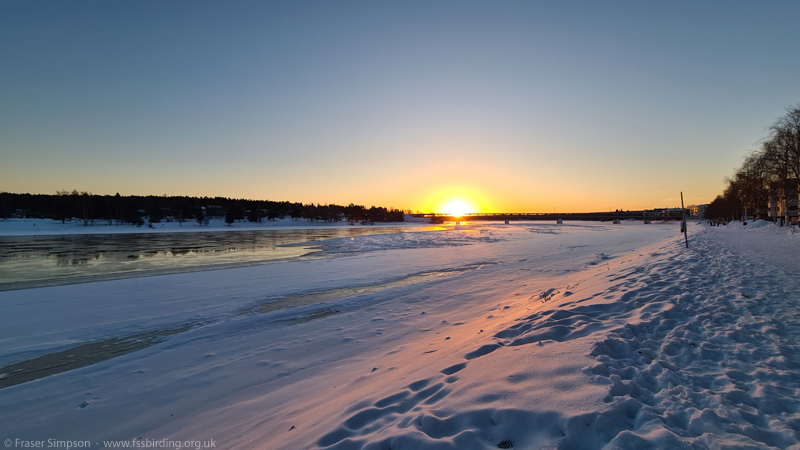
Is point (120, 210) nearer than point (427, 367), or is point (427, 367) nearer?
point (427, 367)

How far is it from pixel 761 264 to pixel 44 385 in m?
22.1

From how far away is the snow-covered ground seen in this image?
11.3ft

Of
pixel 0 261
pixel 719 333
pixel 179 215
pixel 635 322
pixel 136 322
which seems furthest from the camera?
pixel 179 215

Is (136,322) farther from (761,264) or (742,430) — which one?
(761,264)

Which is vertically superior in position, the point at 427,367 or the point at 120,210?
the point at 120,210

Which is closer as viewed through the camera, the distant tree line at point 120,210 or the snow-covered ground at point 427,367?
the snow-covered ground at point 427,367

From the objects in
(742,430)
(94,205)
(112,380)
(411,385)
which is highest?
(94,205)

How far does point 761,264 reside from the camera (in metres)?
12.9

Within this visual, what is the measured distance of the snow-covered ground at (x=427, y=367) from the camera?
135 inches

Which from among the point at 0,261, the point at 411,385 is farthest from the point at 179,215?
the point at 411,385

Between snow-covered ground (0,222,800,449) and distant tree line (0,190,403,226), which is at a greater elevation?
distant tree line (0,190,403,226)

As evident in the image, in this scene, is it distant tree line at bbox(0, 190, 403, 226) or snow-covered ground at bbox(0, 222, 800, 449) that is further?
distant tree line at bbox(0, 190, 403, 226)

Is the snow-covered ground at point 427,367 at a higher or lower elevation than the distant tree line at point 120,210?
lower

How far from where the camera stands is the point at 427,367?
18.0 ft
